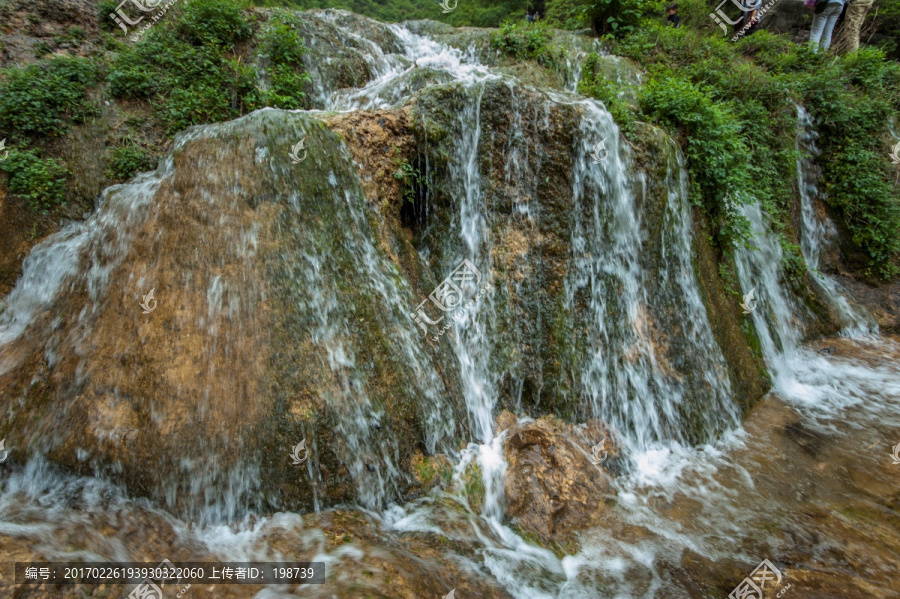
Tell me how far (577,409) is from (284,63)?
6.81 meters

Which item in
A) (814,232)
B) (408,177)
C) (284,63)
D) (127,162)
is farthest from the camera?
(814,232)

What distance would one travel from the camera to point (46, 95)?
5336 millimetres

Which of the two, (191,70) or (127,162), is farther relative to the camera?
(191,70)

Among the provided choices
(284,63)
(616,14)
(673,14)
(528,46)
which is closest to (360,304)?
(284,63)

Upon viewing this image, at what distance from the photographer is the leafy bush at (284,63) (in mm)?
6402

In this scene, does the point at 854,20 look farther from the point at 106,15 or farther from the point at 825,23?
the point at 106,15

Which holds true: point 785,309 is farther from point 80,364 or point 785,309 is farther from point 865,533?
point 80,364

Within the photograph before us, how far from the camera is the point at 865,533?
12.8 feet

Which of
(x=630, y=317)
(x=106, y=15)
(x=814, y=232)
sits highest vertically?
(x=106, y=15)

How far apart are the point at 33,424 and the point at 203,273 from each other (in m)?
1.84

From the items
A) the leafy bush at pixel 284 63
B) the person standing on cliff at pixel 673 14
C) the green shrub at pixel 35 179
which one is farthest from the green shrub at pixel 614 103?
the green shrub at pixel 35 179

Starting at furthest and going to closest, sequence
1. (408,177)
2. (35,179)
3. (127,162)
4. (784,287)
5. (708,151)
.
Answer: (784,287) < (708,151) < (127,162) < (408,177) < (35,179)

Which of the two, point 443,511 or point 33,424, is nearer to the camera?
point 33,424

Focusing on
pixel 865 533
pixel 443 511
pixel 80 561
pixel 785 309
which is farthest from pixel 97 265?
pixel 785 309
